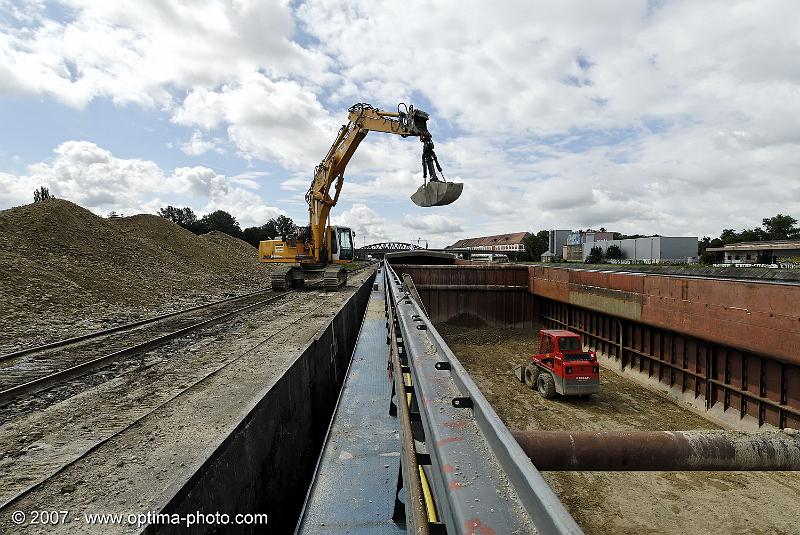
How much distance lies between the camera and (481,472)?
1.45 m

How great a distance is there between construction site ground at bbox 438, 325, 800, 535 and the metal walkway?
15.2 ft

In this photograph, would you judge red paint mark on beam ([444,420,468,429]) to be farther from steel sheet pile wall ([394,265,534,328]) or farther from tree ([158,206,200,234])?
tree ([158,206,200,234])

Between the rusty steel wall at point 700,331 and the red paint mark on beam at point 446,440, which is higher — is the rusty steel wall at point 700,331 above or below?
below

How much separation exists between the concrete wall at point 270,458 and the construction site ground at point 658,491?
12.9 feet

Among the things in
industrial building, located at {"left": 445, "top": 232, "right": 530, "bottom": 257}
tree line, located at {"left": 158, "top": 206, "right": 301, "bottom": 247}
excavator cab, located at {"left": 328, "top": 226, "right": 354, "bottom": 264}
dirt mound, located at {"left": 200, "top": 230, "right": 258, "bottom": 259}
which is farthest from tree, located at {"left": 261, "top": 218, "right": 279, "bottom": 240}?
excavator cab, located at {"left": 328, "top": 226, "right": 354, "bottom": 264}

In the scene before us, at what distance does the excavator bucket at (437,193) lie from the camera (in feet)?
32.5

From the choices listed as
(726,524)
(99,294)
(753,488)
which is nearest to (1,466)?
(726,524)

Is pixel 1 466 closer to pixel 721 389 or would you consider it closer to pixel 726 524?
pixel 726 524

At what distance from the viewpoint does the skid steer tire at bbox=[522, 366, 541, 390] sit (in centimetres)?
1279

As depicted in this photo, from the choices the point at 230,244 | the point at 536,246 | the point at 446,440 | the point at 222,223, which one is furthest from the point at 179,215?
the point at 446,440

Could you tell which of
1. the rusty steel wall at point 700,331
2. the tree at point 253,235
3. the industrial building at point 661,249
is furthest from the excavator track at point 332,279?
the tree at point 253,235

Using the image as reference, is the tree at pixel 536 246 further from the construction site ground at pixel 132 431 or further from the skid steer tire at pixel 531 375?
the construction site ground at pixel 132 431

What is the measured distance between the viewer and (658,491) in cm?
762

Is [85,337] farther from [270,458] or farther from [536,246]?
[536,246]
